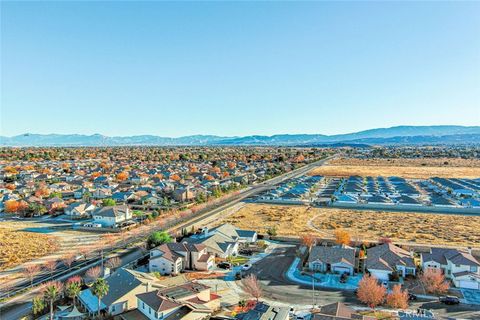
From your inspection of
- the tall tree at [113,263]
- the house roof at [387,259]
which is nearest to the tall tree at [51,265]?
the tall tree at [113,263]

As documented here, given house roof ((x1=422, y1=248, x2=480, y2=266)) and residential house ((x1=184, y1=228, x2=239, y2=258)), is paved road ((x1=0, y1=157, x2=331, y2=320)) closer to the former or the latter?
residential house ((x1=184, y1=228, x2=239, y2=258))

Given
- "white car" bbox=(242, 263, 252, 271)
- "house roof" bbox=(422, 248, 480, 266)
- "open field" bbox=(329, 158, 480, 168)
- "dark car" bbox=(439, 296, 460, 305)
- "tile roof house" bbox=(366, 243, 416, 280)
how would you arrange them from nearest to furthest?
1. "dark car" bbox=(439, 296, 460, 305)
2. "house roof" bbox=(422, 248, 480, 266)
3. "tile roof house" bbox=(366, 243, 416, 280)
4. "white car" bbox=(242, 263, 252, 271)
5. "open field" bbox=(329, 158, 480, 168)

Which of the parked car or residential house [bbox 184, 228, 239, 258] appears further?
residential house [bbox 184, 228, 239, 258]

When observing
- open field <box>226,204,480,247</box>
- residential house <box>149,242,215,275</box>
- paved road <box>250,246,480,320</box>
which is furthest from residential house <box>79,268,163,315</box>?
open field <box>226,204,480,247</box>

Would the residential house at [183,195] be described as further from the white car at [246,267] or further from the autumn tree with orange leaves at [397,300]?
the autumn tree with orange leaves at [397,300]

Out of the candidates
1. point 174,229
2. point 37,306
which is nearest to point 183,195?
point 174,229

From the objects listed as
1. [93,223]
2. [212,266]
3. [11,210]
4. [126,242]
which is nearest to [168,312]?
[212,266]

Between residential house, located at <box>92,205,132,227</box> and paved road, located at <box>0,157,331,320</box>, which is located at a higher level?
residential house, located at <box>92,205,132,227</box>
